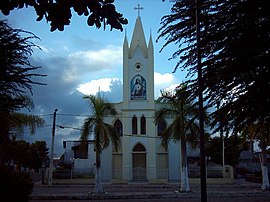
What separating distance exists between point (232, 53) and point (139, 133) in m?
33.8

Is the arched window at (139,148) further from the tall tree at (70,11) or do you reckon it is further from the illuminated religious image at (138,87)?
the tall tree at (70,11)

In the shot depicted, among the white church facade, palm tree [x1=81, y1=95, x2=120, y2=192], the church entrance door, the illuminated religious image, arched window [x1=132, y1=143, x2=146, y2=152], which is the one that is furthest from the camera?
the illuminated religious image

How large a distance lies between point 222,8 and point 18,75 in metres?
6.44

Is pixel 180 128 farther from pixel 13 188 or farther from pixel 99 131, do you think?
pixel 13 188

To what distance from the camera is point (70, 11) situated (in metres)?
3.69

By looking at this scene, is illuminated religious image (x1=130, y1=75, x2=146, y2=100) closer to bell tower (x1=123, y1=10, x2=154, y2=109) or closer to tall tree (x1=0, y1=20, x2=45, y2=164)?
bell tower (x1=123, y1=10, x2=154, y2=109)

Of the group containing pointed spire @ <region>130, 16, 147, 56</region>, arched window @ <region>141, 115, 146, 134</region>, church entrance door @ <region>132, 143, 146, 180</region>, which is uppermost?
pointed spire @ <region>130, 16, 147, 56</region>

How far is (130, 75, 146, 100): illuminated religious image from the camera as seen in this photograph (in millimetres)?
43812

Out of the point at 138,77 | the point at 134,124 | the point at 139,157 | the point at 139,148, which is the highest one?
the point at 138,77

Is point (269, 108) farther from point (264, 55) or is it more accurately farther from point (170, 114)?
point (170, 114)

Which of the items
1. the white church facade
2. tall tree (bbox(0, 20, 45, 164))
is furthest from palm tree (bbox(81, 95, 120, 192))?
the white church facade

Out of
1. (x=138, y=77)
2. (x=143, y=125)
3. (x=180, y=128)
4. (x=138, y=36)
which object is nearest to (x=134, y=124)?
(x=143, y=125)

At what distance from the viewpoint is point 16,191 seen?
9602 mm

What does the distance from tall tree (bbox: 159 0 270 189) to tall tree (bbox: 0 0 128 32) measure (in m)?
5.79
